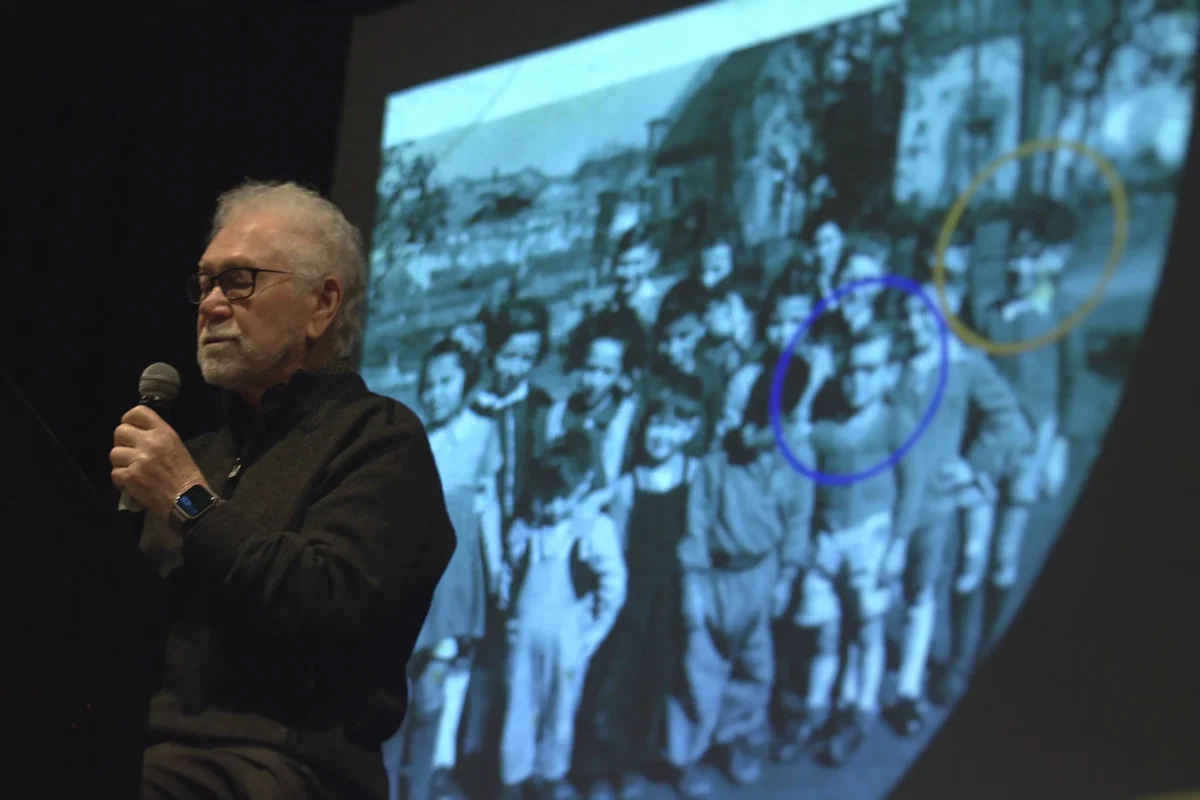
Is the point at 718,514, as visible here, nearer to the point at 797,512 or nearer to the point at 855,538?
the point at 797,512

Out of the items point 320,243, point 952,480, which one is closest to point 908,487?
point 952,480

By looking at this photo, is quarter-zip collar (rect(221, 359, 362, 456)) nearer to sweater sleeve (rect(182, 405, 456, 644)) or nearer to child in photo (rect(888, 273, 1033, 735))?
sweater sleeve (rect(182, 405, 456, 644))

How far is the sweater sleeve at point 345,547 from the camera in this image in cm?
146

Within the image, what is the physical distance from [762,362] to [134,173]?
7.03 ft

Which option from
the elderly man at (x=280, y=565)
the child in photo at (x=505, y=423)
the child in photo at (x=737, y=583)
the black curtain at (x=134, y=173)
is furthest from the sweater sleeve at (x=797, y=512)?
the black curtain at (x=134, y=173)

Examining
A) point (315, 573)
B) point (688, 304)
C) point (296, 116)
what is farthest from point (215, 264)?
point (296, 116)

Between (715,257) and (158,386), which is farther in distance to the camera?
(715,257)

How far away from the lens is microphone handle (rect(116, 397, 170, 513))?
62.8 inches

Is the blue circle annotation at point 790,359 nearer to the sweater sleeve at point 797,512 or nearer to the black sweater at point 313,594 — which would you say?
the sweater sleeve at point 797,512

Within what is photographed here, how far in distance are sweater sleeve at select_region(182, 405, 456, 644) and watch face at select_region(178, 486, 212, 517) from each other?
0.02 metres

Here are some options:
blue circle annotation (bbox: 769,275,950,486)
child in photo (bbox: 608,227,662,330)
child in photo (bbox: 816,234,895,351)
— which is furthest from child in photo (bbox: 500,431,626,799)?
child in photo (bbox: 816,234,895,351)

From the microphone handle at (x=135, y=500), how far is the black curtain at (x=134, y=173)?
4.77 feet

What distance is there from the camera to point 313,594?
1455 mm

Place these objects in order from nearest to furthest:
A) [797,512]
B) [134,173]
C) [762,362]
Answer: [797,512] → [762,362] → [134,173]
